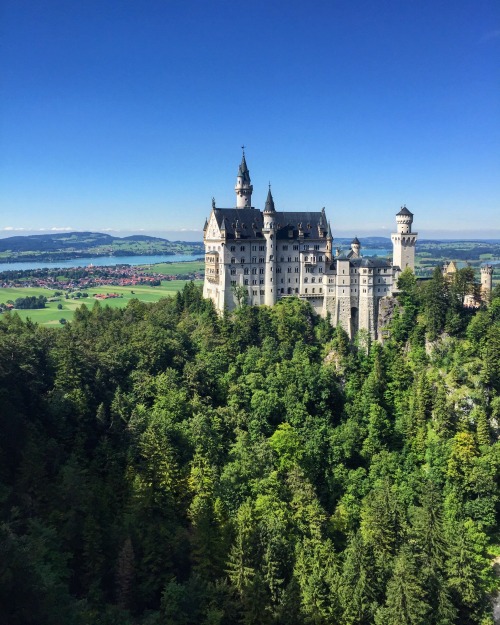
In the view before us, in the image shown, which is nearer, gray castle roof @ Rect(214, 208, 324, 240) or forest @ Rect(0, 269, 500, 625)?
forest @ Rect(0, 269, 500, 625)

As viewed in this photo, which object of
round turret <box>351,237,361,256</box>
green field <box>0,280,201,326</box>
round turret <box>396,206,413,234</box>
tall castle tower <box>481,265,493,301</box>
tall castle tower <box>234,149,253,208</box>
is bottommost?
green field <box>0,280,201,326</box>

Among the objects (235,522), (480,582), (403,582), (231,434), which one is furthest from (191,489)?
(480,582)

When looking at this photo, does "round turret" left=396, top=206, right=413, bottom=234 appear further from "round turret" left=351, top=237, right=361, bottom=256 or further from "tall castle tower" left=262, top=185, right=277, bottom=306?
"tall castle tower" left=262, top=185, right=277, bottom=306

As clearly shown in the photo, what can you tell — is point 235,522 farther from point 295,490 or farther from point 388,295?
point 388,295

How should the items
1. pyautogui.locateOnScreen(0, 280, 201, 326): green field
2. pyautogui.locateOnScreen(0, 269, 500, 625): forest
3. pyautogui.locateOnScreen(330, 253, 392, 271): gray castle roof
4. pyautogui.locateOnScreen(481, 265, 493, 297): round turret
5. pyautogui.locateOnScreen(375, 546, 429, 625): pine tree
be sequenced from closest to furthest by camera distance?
pyautogui.locateOnScreen(375, 546, 429, 625): pine tree < pyautogui.locateOnScreen(0, 269, 500, 625): forest < pyautogui.locateOnScreen(481, 265, 493, 297): round turret < pyautogui.locateOnScreen(330, 253, 392, 271): gray castle roof < pyautogui.locateOnScreen(0, 280, 201, 326): green field

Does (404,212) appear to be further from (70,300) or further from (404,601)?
(70,300)

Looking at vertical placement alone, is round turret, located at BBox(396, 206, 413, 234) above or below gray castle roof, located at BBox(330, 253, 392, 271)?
above

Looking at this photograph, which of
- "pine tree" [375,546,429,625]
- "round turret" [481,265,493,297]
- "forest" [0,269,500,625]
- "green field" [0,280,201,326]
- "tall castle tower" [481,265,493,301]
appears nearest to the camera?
"pine tree" [375,546,429,625]

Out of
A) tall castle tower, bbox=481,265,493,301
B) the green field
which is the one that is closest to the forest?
tall castle tower, bbox=481,265,493,301
